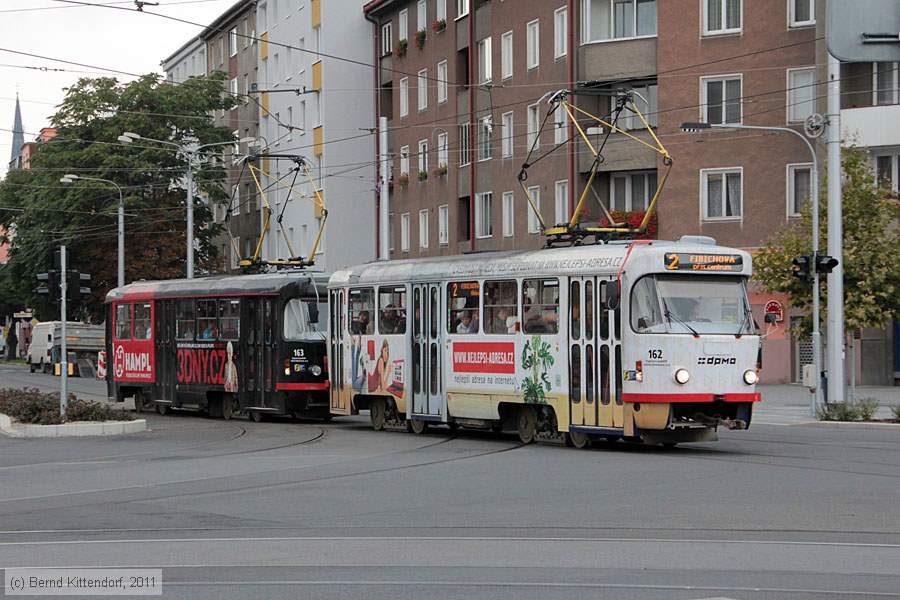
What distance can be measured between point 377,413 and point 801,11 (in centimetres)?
2275

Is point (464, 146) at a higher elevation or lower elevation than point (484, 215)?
higher

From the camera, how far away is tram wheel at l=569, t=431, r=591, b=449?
21.3 m

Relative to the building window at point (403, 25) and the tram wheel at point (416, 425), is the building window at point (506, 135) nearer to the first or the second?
the building window at point (403, 25)

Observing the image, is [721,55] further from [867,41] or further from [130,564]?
[867,41]

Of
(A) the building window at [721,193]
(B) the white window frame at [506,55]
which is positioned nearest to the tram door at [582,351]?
(A) the building window at [721,193]

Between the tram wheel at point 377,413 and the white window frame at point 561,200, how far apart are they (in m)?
21.7

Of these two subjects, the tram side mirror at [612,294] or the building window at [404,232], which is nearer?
the tram side mirror at [612,294]

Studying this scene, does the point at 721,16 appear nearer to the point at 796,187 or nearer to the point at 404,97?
the point at 796,187

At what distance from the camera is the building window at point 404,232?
2381 inches

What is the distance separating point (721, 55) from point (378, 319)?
2153cm

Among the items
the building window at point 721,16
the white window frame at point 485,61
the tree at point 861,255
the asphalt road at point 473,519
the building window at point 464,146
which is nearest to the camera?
the asphalt road at point 473,519

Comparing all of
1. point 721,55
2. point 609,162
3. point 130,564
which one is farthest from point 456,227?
point 130,564

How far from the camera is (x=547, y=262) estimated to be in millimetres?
21766

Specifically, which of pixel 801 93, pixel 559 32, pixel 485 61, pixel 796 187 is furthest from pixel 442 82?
pixel 796 187
